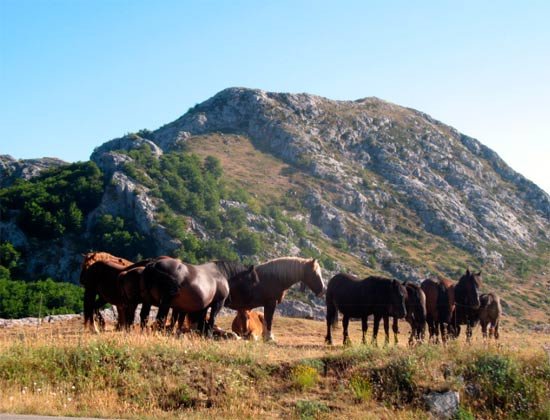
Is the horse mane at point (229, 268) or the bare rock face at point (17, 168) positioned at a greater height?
the bare rock face at point (17, 168)

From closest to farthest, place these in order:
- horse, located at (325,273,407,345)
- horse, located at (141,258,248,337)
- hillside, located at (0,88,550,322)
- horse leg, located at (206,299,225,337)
→ 1. horse, located at (141,258,248,337)
2. horse leg, located at (206,299,225,337)
3. horse, located at (325,273,407,345)
4. hillside, located at (0,88,550,322)

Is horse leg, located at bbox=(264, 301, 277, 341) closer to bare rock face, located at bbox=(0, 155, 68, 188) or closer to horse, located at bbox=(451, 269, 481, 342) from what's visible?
horse, located at bbox=(451, 269, 481, 342)

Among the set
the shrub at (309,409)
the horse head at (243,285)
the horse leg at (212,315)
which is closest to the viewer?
the shrub at (309,409)

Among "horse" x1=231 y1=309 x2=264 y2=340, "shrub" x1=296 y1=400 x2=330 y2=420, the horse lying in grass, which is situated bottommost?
"shrub" x1=296 y1=400 x2=330 y2=420

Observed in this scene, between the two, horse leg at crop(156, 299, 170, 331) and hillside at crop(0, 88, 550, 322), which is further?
hillside at crop(0, 88, 550, 322)

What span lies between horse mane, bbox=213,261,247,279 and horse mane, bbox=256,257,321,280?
2.94 ft

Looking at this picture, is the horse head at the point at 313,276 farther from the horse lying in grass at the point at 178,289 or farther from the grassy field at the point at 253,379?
the grassy field at the point at 253,379

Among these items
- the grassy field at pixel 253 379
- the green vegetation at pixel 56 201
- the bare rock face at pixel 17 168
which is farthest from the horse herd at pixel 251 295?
the bare rock face at pixel 17 168

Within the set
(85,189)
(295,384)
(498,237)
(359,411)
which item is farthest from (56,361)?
(498,237)

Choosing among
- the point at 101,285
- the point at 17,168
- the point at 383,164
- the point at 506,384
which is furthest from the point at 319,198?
the point at 506,384

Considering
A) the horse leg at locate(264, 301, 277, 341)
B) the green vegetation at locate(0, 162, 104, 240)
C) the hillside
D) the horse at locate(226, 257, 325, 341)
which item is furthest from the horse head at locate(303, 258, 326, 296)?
the green vegetation at locate(0, 162, 104, 240)

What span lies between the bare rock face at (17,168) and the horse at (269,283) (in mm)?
77337

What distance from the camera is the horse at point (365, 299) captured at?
18.1 m

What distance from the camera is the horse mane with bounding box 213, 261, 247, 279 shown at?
17938mm
